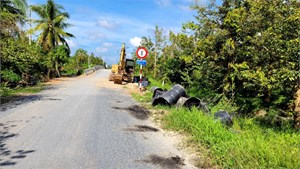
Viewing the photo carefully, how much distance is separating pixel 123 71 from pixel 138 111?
49.5 feet

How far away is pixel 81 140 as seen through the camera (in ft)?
22.6

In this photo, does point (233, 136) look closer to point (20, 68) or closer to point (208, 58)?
point (208, 58)

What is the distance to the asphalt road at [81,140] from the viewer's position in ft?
18.2

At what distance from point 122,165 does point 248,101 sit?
10.6m

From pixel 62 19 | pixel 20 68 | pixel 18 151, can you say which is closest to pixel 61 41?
pixel 62 19

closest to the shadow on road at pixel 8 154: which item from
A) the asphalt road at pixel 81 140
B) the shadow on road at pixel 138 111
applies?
the asphalt road at pixel 81 140

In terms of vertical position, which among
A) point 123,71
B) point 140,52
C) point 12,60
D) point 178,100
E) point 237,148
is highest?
point 140,52

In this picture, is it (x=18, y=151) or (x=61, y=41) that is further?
(x=61, y=41)

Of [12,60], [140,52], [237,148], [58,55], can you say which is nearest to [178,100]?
[237,148]

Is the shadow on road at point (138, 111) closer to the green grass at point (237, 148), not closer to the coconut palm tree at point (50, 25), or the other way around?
the green grass at point (237, 148)

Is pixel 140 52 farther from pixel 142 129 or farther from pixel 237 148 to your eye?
pixel 237 148

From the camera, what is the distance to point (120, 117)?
32.6 feet

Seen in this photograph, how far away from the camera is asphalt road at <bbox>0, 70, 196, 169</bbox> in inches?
218

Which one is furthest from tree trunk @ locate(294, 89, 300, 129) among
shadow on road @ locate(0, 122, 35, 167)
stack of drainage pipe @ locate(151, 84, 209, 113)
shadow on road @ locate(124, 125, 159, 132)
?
shadow on road @ locate(0, 122, 35, 167)
